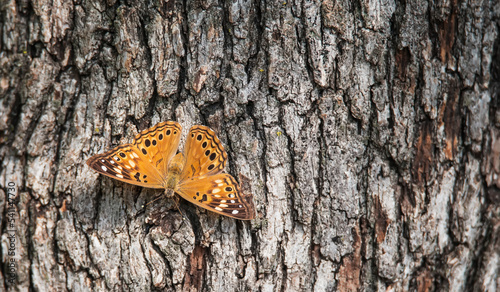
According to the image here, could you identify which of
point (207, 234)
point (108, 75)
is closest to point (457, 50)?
point (207, 234)

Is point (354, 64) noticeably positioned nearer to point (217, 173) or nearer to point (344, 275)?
point (217, 173)

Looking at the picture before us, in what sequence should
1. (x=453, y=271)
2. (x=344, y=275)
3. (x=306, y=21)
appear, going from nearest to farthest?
1. (x=306, y=21)
2. (x=344, y=275)
3. (x=453, y=271)

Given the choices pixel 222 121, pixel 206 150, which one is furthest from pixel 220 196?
pixel 222 121

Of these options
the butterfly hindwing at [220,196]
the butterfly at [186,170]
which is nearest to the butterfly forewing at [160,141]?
the butterfly at [186,170]

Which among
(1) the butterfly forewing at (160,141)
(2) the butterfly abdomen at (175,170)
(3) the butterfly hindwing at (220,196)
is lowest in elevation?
(3) the butterfly hindwing at (220,196)

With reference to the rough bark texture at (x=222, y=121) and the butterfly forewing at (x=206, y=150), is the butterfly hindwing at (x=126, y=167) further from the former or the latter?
the butterfly forewing at (x=206, y=150)

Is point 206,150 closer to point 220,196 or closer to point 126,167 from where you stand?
point 220,196

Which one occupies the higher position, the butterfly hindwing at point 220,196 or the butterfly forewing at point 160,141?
the butterfly forewing at point 160,141

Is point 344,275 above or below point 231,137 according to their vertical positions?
below
